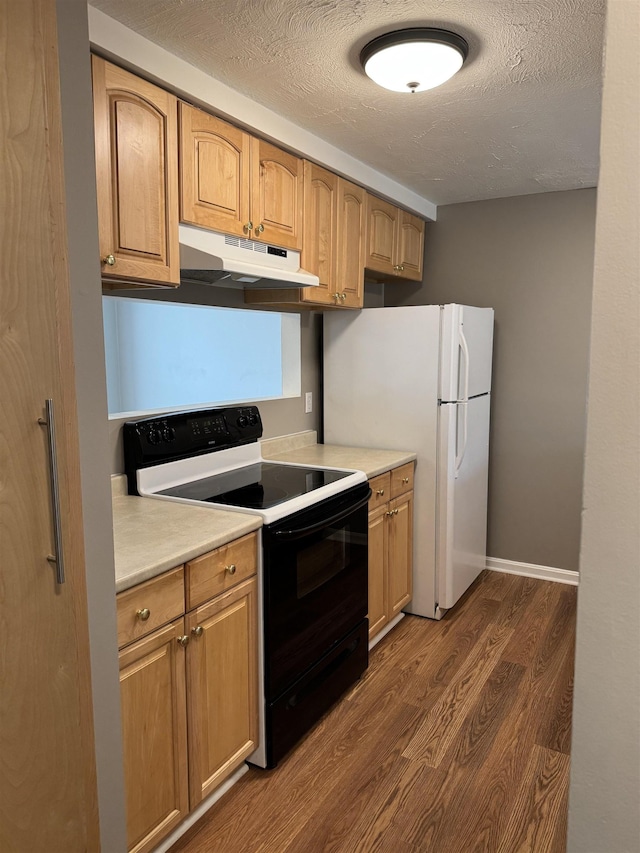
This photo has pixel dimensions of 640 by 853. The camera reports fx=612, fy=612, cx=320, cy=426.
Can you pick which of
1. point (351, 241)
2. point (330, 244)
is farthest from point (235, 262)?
point (351, 241)

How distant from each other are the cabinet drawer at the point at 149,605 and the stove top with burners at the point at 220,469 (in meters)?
0.43

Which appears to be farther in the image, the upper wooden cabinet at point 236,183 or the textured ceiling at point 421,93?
the upper wooden cabinet at point 236,183

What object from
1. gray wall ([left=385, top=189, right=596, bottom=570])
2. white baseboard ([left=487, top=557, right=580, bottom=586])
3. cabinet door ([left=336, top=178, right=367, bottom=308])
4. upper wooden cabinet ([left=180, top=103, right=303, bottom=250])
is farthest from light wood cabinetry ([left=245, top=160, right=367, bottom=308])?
white baseboard ([left=487, top=557, right=580, bottom=586])

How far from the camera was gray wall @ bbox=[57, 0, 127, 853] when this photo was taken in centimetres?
120

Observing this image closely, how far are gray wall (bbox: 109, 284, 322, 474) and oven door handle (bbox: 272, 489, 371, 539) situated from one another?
71 cm

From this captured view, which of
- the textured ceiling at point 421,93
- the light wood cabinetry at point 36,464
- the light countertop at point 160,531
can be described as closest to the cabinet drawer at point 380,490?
the light countertop at point 160,531

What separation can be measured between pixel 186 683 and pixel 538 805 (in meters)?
1.24

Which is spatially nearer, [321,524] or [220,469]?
[321,524]

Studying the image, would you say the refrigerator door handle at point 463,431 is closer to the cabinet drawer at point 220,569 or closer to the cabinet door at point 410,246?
the cabinet door at point 410,246

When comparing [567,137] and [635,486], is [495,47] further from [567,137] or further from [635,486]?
[635,486]

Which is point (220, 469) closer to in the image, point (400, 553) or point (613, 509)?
point (400, 553)

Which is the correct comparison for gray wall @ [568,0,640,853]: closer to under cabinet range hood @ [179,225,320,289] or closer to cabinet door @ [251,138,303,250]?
under cabinet range hood @ [179,225,320,289]

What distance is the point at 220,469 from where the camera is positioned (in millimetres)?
2709

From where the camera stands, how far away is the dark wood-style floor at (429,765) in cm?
189
